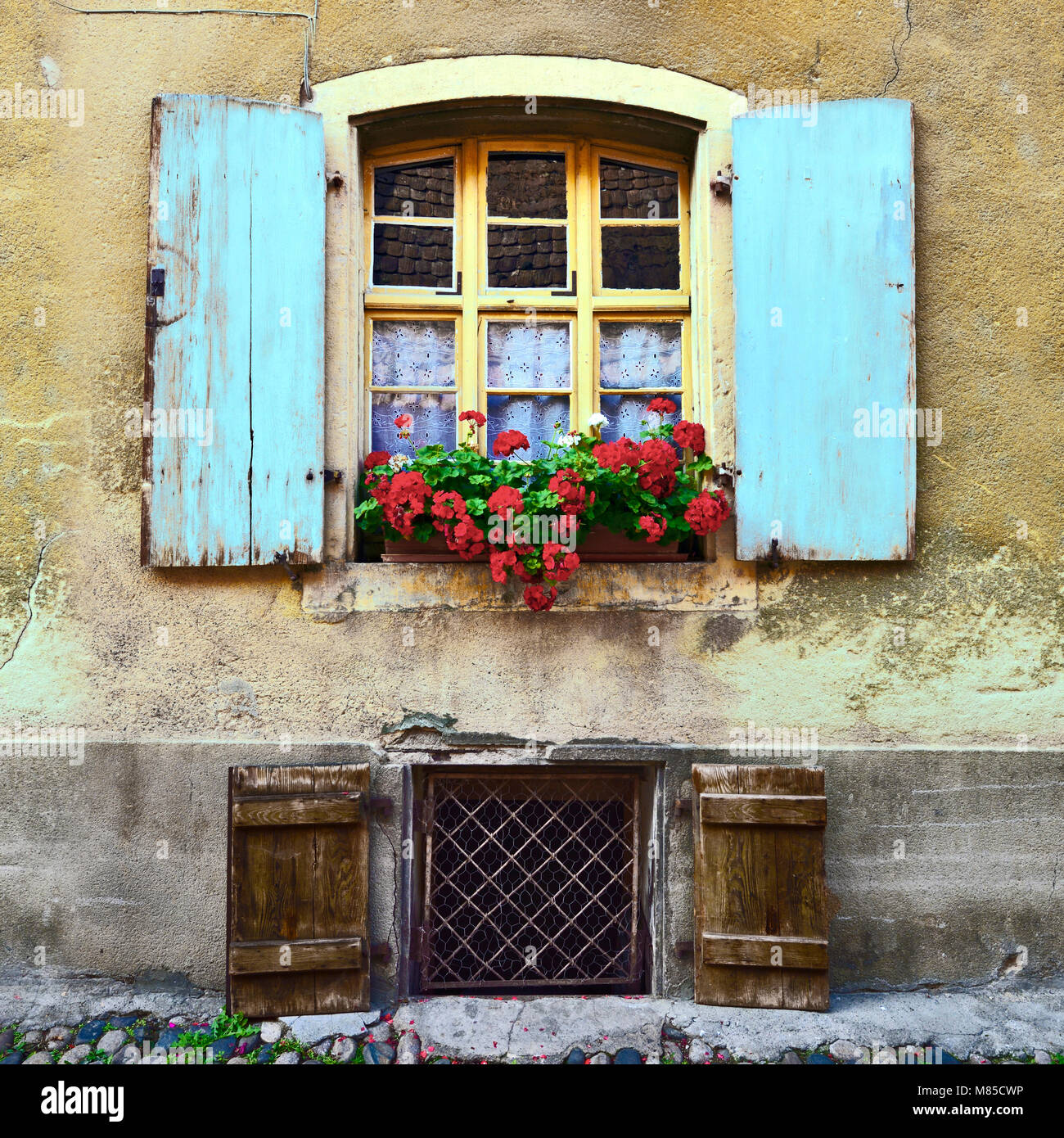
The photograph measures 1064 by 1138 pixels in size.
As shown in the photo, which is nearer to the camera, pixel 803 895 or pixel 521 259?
pixel 803 895

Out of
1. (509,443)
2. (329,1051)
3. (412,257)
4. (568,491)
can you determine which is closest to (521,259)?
(412,257)

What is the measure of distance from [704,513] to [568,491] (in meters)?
0.49

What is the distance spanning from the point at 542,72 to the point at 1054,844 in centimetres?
348

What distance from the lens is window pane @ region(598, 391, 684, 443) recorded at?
12.0 feet

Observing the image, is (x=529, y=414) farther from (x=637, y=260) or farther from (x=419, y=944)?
(x=419, y=944)

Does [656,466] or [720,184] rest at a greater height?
[720,184]

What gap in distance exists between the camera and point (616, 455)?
3174 mm

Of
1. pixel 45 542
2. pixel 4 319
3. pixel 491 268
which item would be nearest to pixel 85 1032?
pixel 45 542

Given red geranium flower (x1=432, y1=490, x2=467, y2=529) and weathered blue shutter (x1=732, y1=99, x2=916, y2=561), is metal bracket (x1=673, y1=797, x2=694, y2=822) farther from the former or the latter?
red geranium flower (x1=432, y1=490, x2=467, y2=529)

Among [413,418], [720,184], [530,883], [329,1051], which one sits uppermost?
[720,184]

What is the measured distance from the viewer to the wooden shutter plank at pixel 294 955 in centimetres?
311

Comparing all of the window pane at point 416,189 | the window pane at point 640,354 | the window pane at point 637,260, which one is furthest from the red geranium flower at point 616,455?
the window pane at point 416,189

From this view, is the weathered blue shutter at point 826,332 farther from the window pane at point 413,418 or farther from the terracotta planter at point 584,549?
the window pane at point 413,418

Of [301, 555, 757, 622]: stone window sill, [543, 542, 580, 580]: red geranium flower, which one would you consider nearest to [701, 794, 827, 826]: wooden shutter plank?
[301, 555, 757, 622]: stone window sill
